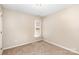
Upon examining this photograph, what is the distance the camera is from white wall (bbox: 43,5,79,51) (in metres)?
2.66

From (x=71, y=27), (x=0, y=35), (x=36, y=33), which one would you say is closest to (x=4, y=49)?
(x=0, y=35)

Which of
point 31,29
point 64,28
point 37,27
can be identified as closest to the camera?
point 37,27

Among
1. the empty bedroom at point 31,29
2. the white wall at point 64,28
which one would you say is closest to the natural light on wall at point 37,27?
the empty bedroom at point 31,29

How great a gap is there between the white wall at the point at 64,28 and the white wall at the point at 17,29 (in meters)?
0.67

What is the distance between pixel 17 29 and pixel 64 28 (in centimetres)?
179

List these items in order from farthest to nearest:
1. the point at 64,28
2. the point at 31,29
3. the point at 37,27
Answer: the point at 64,28, the point at 31,29, the point at 37,27

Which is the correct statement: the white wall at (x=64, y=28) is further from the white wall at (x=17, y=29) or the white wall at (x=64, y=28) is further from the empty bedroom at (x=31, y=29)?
the white wall at (x=17, y=29)

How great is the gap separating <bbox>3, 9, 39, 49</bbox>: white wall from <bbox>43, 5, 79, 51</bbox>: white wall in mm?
674

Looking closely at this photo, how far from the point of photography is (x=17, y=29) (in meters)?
2.85

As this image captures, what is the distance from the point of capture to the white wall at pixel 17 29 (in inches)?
111

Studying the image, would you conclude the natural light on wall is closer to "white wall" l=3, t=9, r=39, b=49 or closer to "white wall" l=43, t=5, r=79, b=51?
"white wall" l=3, t=9, r=39, b=49

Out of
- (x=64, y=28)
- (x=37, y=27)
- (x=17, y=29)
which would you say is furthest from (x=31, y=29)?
(x=64, y=28)

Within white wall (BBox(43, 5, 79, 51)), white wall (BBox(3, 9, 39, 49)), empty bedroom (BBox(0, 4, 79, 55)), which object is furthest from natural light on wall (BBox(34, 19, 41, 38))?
white wall (BBox(43, 5, 79, 51))

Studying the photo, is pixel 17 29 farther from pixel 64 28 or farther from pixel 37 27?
pixel 64 28
